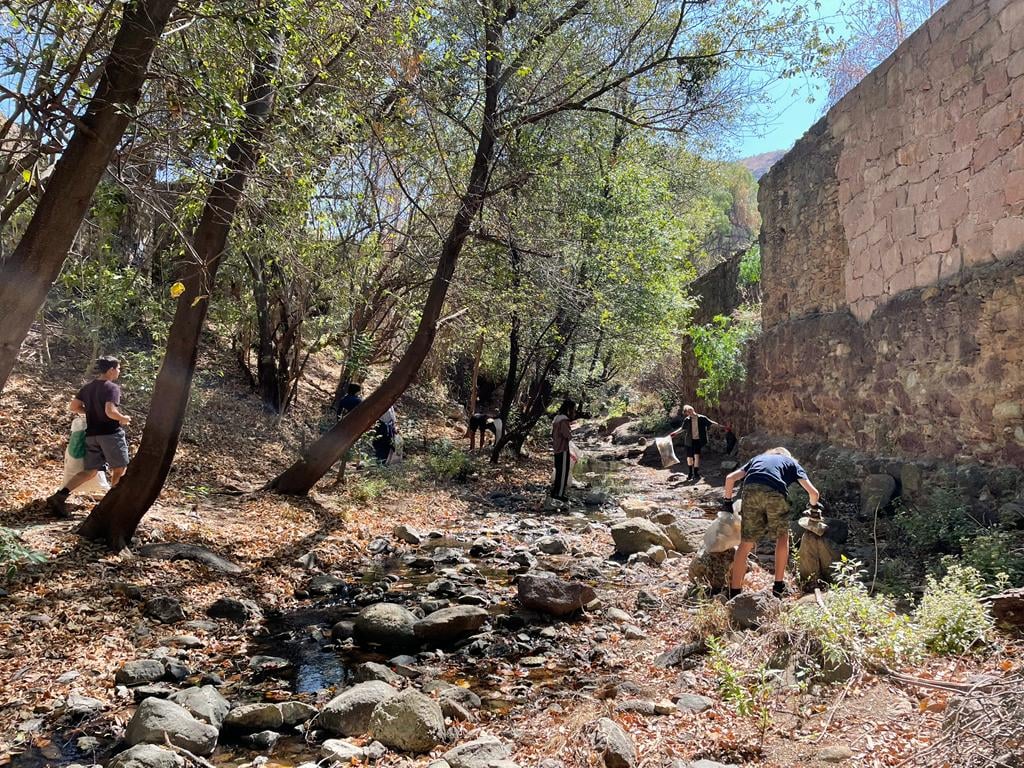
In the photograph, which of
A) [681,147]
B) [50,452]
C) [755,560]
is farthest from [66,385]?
[681,147]

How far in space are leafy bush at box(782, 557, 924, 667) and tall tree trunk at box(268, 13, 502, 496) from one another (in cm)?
637

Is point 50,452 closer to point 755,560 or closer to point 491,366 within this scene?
point 755,560

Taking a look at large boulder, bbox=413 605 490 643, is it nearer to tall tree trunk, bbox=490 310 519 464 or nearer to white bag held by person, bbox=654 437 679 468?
tall tree trunk, bbox=490 310 519 464

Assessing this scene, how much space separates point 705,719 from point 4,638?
438 centimetres

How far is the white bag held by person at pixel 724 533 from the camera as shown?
6367mm

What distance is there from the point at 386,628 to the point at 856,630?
3220 millimetres

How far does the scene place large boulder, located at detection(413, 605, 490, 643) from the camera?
5691 millimetres

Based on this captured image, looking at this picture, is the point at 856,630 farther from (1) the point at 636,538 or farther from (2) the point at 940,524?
(1) the point at 636,538

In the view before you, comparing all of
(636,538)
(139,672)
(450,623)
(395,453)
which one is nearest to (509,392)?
(395,453)

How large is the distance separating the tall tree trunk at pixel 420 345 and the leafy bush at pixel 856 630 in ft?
20.9

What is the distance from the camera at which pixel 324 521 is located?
922 centimetres

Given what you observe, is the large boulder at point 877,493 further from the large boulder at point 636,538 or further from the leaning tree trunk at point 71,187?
the leaning tree trunk at point 71,187

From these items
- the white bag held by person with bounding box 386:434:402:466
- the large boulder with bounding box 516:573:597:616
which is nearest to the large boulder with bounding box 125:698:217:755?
the large boulder with bounding box 516:573:597:616

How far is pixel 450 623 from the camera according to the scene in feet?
19.0
